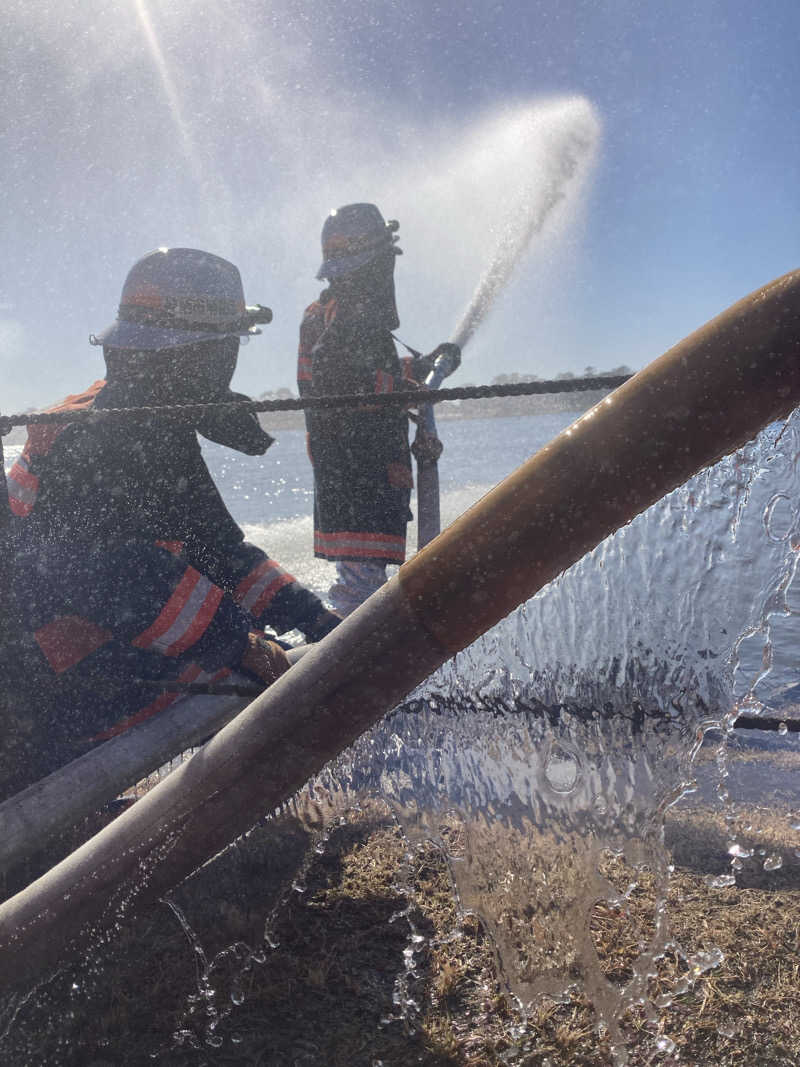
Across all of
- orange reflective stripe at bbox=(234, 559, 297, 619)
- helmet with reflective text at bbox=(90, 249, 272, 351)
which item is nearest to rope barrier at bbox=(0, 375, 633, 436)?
helmet with reflective text at bbox=(90, 249, 272, 351)

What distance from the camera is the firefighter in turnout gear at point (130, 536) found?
2.09m

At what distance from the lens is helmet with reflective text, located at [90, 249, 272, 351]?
2.38m

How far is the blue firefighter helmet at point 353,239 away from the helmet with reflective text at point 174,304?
1.53m

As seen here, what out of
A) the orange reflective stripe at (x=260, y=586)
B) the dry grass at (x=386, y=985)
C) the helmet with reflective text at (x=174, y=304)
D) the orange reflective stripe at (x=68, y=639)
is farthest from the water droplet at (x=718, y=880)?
the helmet with reflective text at (x=174, y=304)

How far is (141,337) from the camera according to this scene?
7.78 feet

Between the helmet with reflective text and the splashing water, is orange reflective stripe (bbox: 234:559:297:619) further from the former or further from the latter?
the splashing water

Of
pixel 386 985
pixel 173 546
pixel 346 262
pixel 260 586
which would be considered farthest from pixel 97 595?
pixel 346 262

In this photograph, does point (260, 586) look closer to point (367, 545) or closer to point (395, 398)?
point (367, 545)

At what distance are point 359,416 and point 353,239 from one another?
0.94 metres

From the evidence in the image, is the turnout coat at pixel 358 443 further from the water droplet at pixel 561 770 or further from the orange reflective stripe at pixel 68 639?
the water droplet at pixel 561 770

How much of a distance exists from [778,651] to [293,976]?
603 centimetres

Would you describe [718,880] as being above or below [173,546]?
below

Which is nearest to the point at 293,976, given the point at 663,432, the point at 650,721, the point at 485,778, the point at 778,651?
the point at 485,778

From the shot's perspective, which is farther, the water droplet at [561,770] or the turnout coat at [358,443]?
the turnout coat at [358,443]
